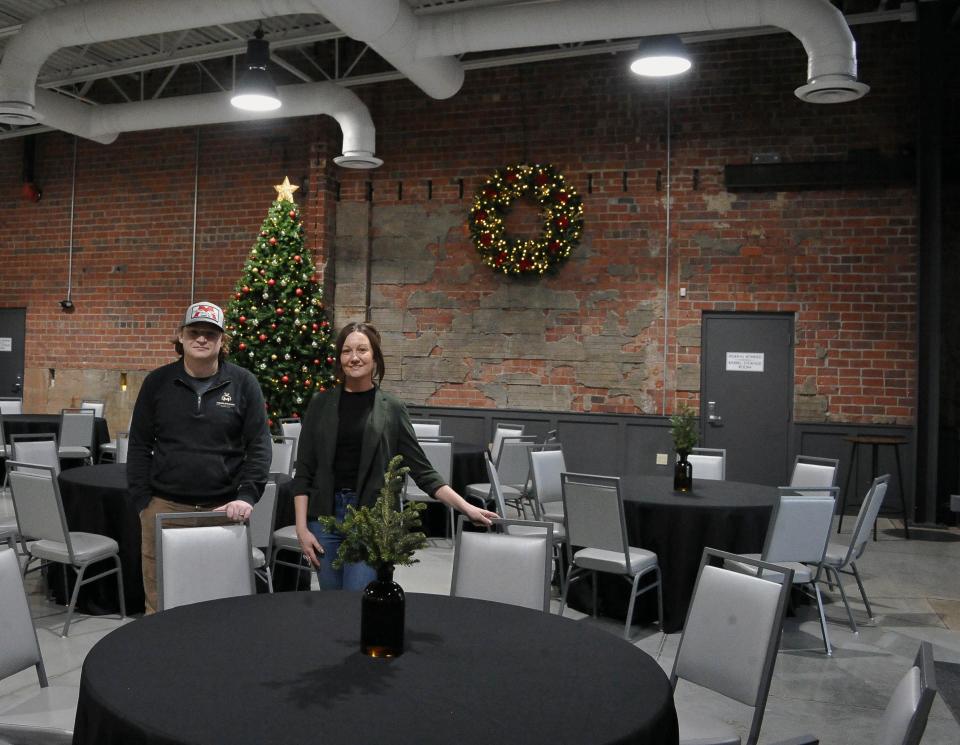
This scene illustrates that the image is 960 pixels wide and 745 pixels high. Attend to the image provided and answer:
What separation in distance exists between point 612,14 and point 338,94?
3328mm

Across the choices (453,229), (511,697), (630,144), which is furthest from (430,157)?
(511,697)

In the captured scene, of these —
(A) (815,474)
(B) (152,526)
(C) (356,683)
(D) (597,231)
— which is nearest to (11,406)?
(D) (597,231)

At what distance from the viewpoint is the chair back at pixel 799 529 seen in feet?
14.8

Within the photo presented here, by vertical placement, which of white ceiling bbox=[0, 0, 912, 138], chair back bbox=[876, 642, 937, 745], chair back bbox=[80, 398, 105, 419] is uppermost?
white ceiling bbox=[0, 0, 912, 138]

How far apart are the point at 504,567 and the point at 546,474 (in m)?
3.15

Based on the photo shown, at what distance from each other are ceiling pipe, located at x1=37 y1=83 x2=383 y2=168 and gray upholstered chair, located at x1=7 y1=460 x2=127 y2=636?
5042mm

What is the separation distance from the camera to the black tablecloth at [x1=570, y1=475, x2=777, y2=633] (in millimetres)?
4980

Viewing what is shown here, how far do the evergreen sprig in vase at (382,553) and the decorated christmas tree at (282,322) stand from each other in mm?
6923

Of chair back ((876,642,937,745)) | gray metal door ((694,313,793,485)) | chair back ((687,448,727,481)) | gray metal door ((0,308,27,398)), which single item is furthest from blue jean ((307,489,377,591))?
gray metal door ((0,308,27,398))

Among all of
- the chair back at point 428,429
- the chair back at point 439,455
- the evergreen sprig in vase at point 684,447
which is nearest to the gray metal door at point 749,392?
the chair back at point 428,429

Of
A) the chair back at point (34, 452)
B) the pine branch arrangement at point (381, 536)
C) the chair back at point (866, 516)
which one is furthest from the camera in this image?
the chair back at point (34, 452)

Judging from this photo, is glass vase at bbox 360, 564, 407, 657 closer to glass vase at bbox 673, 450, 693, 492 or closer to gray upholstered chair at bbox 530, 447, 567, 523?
glass vase at bbox 673, 450, 693, 492

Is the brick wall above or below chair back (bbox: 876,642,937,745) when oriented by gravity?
above

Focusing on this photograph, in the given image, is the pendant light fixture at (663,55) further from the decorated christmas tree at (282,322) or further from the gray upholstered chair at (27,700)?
the gray upholstered chair at (27,700)
